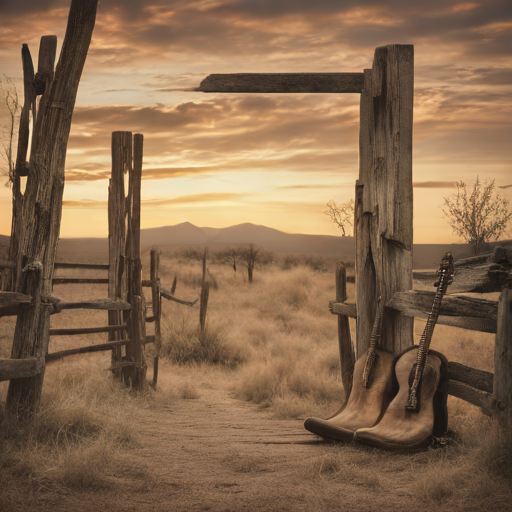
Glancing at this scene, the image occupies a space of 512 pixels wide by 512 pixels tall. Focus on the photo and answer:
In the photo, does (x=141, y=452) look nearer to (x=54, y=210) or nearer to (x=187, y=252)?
(x=54, y=210)

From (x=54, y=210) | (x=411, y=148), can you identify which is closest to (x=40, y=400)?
(x=54, y=210)

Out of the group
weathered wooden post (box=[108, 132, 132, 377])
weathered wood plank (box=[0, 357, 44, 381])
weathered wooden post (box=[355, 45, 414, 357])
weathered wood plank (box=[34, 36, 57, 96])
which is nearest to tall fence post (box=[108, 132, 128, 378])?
weathered wooden post (box=[108, 132, 132, 377])

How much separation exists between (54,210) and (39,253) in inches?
16.3

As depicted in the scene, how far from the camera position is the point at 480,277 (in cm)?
373

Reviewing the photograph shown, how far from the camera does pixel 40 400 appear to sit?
449 centimetres

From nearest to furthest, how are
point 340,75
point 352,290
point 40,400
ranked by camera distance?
point 40,400 → point 340,75 → point 352,290

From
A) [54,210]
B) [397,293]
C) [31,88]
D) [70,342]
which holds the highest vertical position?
[31,88]

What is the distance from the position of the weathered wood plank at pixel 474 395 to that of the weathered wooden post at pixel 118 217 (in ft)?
14.0

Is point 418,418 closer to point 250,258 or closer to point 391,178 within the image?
point 391,178

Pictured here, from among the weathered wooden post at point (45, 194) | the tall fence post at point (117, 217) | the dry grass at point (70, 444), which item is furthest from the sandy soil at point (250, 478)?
the tall fence post at point (117, 217)

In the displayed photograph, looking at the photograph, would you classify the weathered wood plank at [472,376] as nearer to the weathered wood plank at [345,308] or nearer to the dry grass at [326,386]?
the dry grass at [326,386]

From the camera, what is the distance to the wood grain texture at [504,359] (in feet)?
11.1

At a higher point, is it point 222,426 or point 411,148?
point 411,148

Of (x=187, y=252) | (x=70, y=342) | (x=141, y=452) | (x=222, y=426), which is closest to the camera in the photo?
(x=141, y=452)
